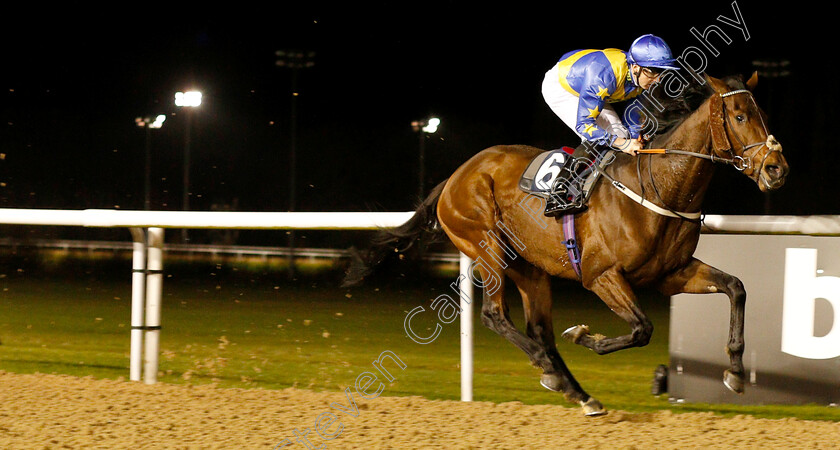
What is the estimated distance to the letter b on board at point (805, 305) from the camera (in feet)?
12.1

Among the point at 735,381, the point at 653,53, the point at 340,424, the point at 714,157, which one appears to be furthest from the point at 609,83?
the point at 340,424

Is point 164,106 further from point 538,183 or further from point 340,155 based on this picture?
point 538,183

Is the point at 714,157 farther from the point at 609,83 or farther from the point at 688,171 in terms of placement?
the point at 609,83

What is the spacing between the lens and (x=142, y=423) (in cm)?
337

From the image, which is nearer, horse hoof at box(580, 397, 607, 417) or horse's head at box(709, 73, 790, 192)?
horse's head at box(709, 73, 790, 192)

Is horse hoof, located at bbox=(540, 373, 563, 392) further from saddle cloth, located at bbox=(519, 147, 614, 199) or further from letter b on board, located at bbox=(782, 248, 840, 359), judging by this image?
letter b on board, located at bbox=(782, 248, 840, 359)

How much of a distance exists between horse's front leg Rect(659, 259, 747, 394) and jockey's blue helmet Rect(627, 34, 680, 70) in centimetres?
78

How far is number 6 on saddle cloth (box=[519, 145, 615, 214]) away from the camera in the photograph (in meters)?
3.49

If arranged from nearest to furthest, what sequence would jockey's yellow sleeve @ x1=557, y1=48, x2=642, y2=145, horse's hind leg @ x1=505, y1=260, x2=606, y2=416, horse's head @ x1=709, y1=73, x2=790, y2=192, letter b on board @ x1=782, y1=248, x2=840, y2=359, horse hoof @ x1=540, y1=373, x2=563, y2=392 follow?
1. horse's head @ x1=709, y1=73, x2=790, y2=192
2. jockey's yellow sleeve @ x1=557, y1=48, x2=642, y2=145
3. horse hoof @ x1=540, y1=373, x2=563, y2=392
4. letter b on board @ x1=782, y1=248, x2=840, y2=359
5. horse's hind leg @ x1=505, y1=260, x2=606, y2=416

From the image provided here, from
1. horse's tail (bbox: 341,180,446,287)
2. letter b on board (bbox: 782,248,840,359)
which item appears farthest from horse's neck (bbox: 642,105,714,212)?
horse's tail (bbox: 341,180,446,287)

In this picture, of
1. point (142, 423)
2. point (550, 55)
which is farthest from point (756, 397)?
point (550, 55)

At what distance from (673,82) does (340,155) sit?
95.2 ft

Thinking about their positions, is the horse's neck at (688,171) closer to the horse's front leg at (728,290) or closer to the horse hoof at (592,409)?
the horse's front leg at (728,290)

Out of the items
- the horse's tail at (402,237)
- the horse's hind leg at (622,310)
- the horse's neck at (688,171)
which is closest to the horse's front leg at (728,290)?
the horse's hind leg at (622,310)
